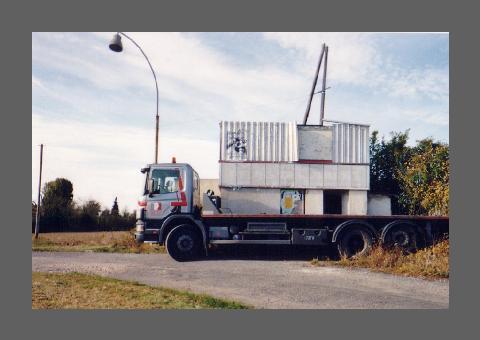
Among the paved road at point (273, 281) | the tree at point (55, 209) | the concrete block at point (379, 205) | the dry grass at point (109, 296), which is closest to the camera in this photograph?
the dry grass at point (109, 296)

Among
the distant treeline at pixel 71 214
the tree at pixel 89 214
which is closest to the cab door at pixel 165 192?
the distant treeline at pixel 71 214

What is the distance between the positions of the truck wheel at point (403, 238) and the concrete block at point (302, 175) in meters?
3.13

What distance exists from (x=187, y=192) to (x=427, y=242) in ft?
25.1

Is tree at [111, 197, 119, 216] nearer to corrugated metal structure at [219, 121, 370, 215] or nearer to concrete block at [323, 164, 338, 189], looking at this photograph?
corrugated metal structure at [219, 121, 370, 215]

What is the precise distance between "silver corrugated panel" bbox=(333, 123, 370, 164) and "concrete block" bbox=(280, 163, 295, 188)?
157cm

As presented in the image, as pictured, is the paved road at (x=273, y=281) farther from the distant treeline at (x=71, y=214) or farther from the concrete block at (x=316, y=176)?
the distant treeline at (x=71, y=214)

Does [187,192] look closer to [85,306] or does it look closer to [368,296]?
[85,306]

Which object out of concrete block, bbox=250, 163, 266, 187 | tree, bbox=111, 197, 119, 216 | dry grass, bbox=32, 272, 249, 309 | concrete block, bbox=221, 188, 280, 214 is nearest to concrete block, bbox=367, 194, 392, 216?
concrete block, bbox=221, 188, 280, 214

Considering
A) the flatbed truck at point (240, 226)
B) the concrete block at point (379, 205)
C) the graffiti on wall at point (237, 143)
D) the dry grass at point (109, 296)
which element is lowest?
the dry grass at point (109, 296)

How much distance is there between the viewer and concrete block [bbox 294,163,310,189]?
1298cm

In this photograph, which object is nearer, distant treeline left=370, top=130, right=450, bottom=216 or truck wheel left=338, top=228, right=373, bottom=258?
truck wheel left=338, top=228, right=373, bottom=258

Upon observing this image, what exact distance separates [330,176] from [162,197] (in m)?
5.81

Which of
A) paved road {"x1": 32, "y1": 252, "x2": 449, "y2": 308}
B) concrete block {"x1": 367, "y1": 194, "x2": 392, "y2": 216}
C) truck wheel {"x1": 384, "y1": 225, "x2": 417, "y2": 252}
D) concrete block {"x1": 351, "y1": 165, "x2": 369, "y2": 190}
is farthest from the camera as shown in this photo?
concrete block {"x1": 367, "y1": 194, "x2": 392, "y2": 216}

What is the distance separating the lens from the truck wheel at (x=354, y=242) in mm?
11578
